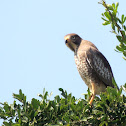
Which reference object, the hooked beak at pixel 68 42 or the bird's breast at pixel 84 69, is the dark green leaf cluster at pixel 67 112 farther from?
the hooked beak at pixel 68 42

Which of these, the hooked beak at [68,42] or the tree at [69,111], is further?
the hooked beak at [68,42]

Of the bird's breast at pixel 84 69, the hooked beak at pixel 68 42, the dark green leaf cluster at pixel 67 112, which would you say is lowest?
the dark green leaf cluster at pixel 67 112

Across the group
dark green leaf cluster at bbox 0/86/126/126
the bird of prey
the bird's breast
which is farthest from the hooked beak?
dark green leaf cluster at bbox 0/86/126/126

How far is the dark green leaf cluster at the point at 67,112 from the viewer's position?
15.9 feet

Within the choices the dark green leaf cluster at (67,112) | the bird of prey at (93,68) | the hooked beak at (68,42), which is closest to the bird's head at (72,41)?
the hooked beak at (68,42)

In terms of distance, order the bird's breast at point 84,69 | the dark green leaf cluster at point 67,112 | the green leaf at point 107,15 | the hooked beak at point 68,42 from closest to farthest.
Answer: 1. the dark green leaf cluster at point 67,112
2. the green leaf at point 107,15
3. the bird's breast at point 84,69
4. the hooked beak at point 68,42

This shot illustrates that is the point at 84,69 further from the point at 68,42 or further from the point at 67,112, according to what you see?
the point at 67,112

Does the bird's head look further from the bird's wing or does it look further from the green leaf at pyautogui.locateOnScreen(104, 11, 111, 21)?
the green leaf at pyautogui.locateOnScreen(104, 11, 111, 21)

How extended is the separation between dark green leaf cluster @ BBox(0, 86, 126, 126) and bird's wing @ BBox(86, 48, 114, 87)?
2.44 m

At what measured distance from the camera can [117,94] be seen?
16.3 ft

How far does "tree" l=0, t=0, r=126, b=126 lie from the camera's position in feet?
15.9

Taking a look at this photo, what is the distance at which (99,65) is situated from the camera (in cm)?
761

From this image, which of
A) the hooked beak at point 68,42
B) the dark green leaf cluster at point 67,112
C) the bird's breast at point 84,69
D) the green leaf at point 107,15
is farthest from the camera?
the hooked beak at point 68,42

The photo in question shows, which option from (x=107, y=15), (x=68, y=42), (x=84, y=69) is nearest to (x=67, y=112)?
(x=107, y=15)
